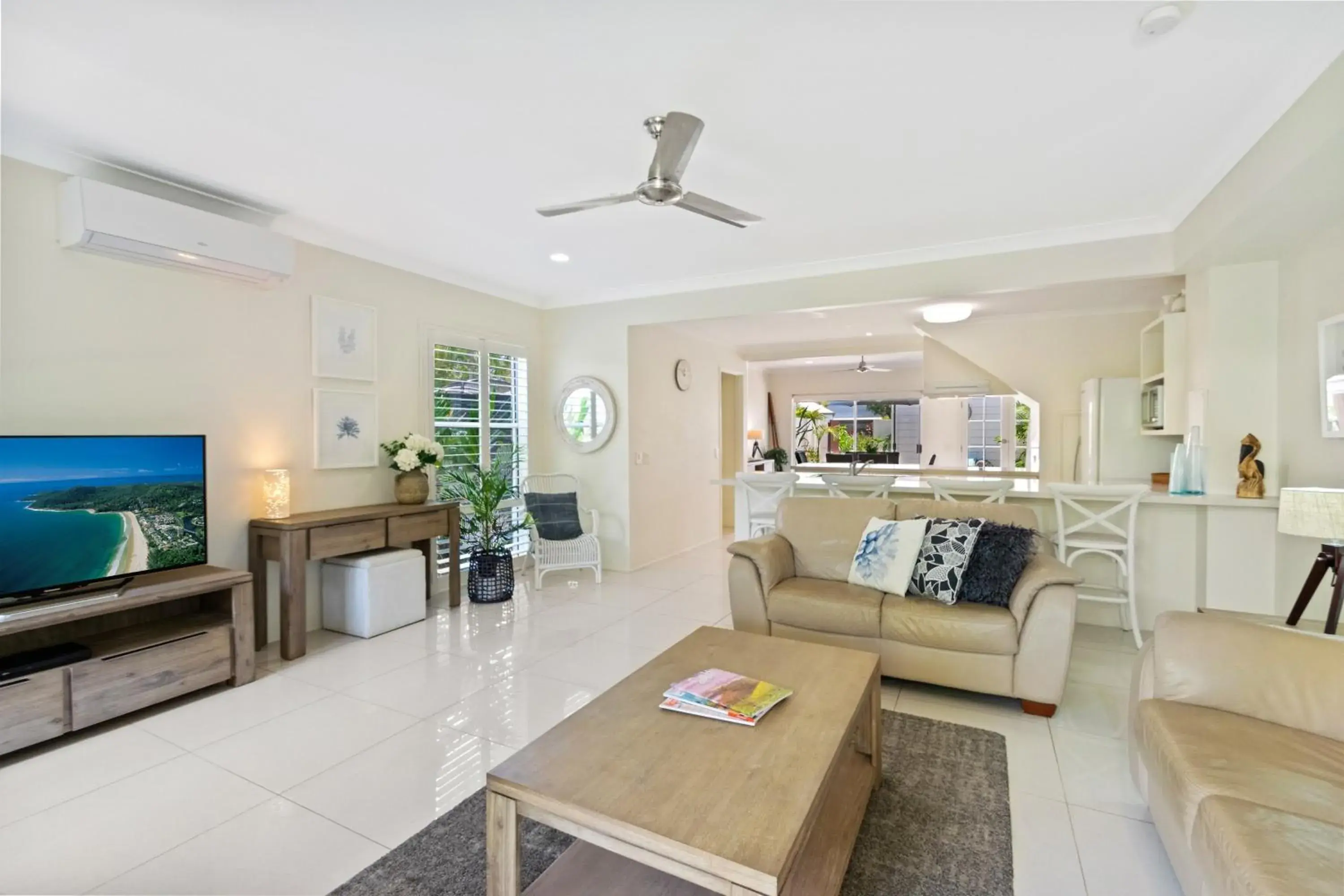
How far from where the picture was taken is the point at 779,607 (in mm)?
3164

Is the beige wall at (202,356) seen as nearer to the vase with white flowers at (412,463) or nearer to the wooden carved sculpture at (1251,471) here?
the vase with white flowers at (412,463)

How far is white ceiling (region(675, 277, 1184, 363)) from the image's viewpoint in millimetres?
4391

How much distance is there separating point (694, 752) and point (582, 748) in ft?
0.98

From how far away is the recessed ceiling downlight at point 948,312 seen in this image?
14.6 feet

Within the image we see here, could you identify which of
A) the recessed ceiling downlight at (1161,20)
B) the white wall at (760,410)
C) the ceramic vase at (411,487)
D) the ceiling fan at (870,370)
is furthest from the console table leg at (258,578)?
the ceiling fan at (870,370)

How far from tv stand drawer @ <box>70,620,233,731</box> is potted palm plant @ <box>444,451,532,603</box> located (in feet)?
5.75

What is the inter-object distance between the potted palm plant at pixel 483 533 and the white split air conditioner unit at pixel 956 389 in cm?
463

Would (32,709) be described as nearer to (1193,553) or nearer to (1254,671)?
(1254,671)

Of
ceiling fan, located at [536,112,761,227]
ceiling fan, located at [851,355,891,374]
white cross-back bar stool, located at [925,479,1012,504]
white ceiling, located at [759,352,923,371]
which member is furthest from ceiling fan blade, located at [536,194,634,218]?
ceiling fan, located at [851,355,891,374]

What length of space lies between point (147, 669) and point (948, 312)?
5284mm

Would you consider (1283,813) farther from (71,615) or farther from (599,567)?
(599,567)

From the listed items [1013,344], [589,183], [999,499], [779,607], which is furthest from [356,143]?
[1013,344]

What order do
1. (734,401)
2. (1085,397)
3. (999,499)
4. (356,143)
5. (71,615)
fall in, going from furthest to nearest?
(734,401), (1085,397), (999,499), (356,143), (71,615)

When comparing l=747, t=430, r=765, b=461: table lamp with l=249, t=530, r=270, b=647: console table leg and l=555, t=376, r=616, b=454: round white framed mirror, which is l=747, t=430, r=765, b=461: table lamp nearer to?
l=555, t=376, r=616, b=454: round white framed mirror
